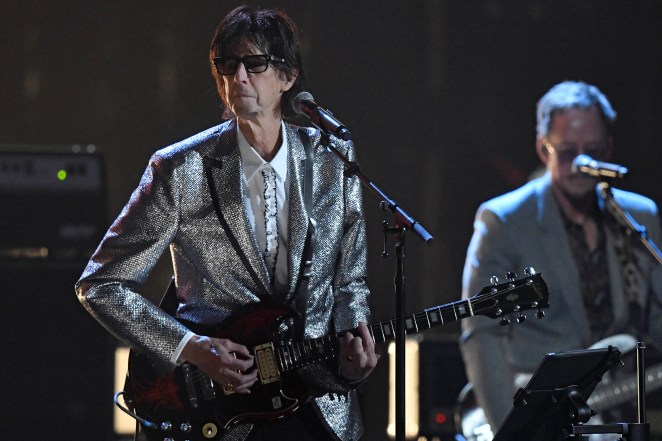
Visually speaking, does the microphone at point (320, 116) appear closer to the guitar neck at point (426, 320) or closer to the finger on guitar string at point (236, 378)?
the guitar neck at point (426, 320)

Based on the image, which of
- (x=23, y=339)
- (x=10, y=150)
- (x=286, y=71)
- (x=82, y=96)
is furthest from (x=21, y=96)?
(x=286, y=71)

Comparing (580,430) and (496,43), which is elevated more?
(496,43)

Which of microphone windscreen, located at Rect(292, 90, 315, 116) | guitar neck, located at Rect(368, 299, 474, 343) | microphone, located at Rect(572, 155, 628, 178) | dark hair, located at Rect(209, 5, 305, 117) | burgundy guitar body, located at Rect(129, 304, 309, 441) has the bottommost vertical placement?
burgundy guitar body, located at Rect(129, 304, 309, 441)

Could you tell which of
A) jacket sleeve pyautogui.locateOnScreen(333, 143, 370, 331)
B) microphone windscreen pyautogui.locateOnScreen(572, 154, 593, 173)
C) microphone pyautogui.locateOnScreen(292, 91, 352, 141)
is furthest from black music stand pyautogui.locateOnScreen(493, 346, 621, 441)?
microphone windscreen pyautogui.locateOnScreen(572, 154, 593, 173)

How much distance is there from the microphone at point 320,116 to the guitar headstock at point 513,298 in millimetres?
593

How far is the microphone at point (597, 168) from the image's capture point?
3.90 metres

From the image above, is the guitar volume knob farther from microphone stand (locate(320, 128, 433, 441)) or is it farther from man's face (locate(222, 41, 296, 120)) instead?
man's face (locate(222, 41, 296, 120))

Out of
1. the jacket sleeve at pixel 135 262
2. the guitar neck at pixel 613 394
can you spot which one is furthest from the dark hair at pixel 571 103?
the jacket sleeve at pixel 135 262

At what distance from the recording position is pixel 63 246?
4.27m

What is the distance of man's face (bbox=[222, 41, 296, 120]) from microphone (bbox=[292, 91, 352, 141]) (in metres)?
0.08

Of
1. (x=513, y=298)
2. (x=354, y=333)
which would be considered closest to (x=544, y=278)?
(x=513, y=298)

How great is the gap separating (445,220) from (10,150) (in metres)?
2.70

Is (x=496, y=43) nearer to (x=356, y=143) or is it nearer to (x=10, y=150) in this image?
(x=356, y=143)

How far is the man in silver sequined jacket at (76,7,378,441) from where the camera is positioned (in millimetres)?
2877
